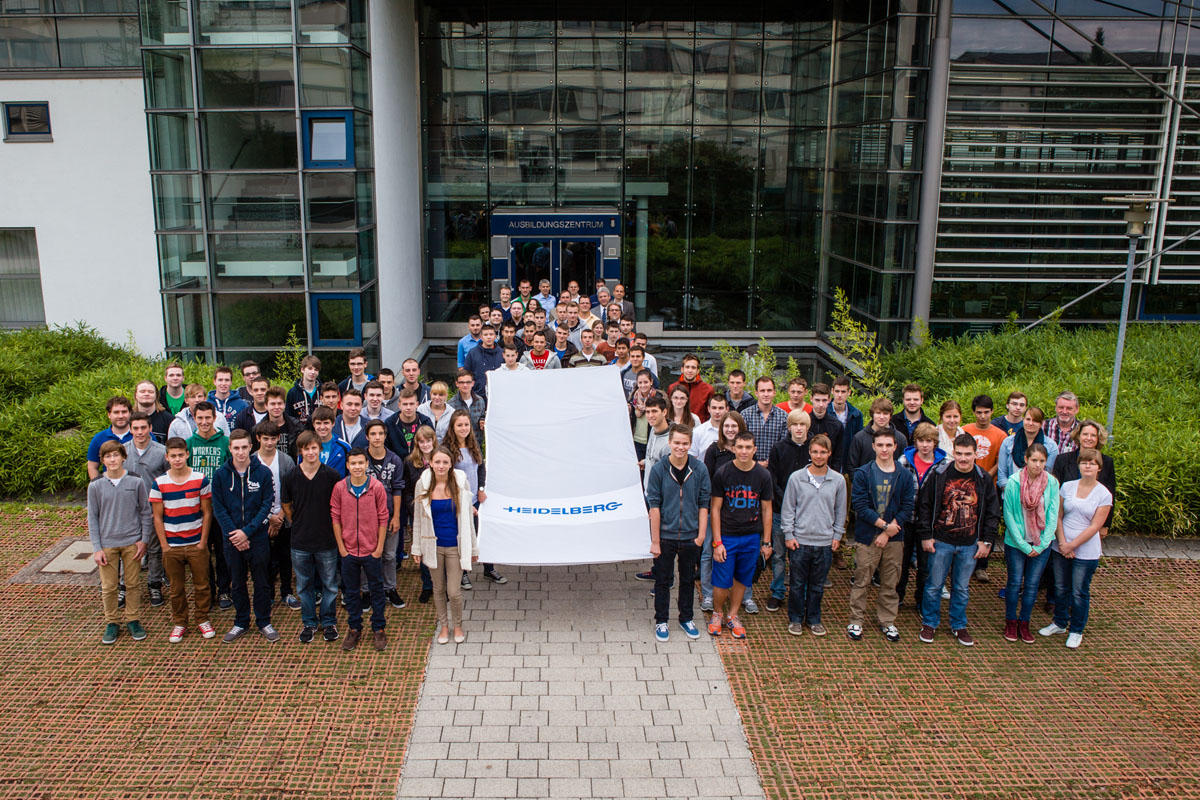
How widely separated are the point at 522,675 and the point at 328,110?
9.39m

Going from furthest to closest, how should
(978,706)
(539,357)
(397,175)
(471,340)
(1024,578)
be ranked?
(397,175) → (471,340) → (539,357) → (1024,578) → (978,706)

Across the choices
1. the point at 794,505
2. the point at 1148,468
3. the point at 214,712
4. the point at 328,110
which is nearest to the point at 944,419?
the point at 794,505

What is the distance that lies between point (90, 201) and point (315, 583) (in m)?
11.9

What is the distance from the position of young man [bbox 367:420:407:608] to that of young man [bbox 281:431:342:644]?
1.19ft

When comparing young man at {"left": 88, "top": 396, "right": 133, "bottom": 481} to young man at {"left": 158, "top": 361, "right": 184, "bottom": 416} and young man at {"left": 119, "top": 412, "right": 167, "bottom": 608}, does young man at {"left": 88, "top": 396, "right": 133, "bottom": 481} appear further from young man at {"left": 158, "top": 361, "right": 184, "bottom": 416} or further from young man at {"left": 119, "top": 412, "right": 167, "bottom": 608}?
young man at {"left": 158, "top": 361, "right": 184, "bottom": 416}

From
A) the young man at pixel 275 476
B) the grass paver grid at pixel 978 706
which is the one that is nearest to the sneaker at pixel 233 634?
the young man at pixel 275 476

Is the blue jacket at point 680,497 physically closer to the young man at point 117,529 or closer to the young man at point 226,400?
the young man at point 226,400

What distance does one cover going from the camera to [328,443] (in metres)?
7.78

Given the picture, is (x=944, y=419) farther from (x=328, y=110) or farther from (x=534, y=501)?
(x=328, y=110)

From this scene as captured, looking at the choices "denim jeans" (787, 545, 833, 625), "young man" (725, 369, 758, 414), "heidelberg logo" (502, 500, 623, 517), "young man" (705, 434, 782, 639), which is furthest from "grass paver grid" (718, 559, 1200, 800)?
"young man" (725, 369, 758, 414)

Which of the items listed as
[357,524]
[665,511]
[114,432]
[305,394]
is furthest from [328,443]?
[665,511]

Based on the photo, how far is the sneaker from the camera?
7652 millimetres

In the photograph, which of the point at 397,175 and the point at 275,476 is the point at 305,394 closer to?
the point at 275,476

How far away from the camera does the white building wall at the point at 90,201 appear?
16109 millimetres
